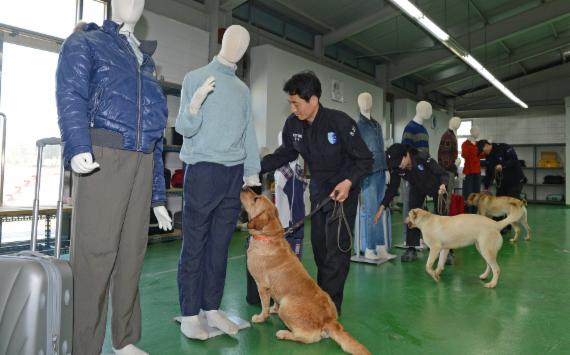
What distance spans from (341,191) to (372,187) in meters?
2.26

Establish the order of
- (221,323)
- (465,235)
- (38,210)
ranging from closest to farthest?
(38,210), (221,323), (465,235)

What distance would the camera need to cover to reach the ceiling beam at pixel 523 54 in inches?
484

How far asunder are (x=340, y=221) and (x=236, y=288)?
136cm

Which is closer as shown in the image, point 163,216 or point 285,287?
point 163,216

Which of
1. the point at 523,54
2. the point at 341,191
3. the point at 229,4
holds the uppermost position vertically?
the point at 523,54

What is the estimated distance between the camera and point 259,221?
242cm

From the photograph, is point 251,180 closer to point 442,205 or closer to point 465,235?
point 465,235

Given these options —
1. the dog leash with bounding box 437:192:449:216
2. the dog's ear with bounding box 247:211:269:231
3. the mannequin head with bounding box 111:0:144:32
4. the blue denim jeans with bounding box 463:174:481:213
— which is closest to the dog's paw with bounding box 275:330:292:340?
the dog's ear with bounding box 247:211:269:231

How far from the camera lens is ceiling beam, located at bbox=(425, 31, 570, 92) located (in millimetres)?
12281

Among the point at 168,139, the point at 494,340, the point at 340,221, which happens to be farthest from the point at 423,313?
the point at 168,139

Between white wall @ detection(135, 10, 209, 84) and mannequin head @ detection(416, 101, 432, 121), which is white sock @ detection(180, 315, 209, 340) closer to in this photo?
mannequin head @ detection(416, 101, 432, 121)

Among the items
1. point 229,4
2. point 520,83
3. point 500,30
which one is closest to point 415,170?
point 229,4

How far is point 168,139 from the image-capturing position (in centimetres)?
606

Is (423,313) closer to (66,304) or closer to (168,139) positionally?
(66,304)
